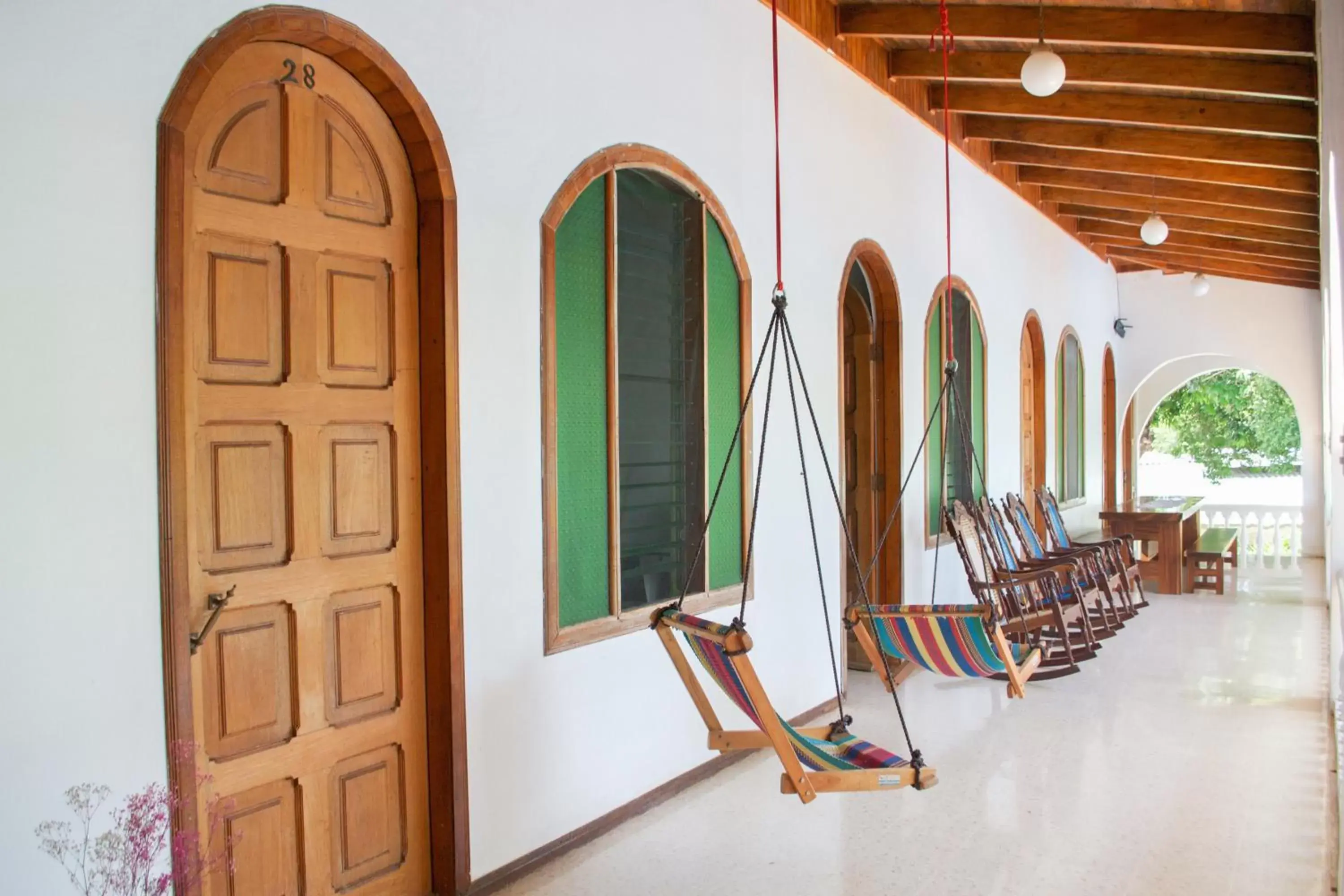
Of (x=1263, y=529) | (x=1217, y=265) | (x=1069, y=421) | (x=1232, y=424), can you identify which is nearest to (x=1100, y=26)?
A: (x=1069, y=421)

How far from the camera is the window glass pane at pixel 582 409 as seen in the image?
12.2 ft

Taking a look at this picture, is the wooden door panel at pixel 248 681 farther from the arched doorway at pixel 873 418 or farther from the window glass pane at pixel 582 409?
the arched doorway at pixel 873 418

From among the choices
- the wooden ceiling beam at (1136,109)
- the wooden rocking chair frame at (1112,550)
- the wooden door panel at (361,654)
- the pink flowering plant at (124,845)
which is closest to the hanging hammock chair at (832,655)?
the wooden door panel at (361,654)

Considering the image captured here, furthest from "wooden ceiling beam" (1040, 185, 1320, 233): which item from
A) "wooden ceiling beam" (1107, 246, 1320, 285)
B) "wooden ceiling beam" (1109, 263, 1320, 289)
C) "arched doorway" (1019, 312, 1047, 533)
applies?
"wooden ceiling beam" (1109, 263, 1320, 289)

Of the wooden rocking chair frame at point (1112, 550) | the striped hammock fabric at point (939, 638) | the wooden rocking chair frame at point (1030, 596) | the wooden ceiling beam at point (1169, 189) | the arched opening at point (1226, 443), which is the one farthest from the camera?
the arched opening at point (1226, 443)

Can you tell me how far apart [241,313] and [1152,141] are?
703 centimetres

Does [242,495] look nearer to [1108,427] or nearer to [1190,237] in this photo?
[1190,237]

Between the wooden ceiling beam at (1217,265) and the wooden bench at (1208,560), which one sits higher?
the wooden ceiling beam at (1217,265)

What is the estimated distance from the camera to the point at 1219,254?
11.4 meters

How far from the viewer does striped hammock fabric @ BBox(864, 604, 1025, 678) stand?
3.87 m

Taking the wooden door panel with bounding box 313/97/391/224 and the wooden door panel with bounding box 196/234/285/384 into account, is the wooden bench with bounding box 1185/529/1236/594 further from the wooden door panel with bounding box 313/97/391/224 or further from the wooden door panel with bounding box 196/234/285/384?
the wooden door panel with bounding box 196/234/285/384

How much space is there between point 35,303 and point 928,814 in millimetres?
3474

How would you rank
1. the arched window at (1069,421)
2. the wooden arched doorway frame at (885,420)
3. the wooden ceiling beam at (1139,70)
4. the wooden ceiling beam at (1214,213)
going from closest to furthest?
the wooden ceiling beam at (1139,70) → the wooden arched doorway frame at (885,420) → the wooden ceiling beam at (1214,213) → the arched window at (1069,421)

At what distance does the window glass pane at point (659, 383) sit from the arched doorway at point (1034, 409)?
606 cm
